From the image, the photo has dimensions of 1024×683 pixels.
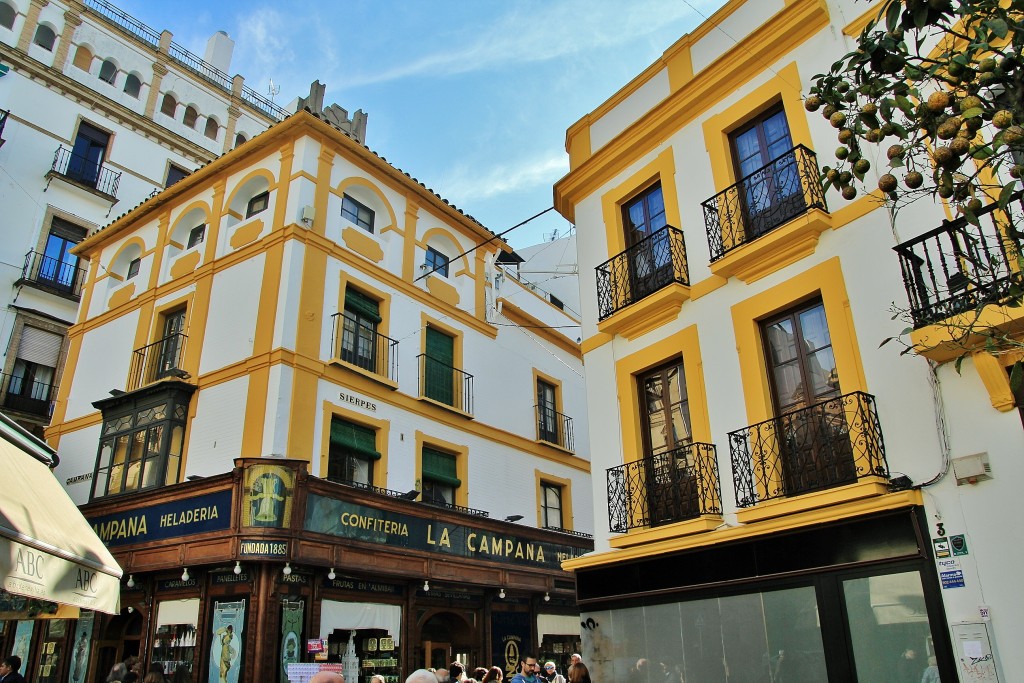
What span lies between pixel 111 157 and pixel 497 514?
1642cm

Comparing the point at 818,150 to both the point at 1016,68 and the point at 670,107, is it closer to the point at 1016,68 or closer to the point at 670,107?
the point at 670,107

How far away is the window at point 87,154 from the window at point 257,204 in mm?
8601

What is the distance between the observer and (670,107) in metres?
11.7

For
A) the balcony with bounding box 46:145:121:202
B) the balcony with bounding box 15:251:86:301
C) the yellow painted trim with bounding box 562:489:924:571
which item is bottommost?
the yellow painted trim with bounding box 562:489:924:571

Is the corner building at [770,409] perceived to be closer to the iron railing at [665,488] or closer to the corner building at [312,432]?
the iron railing at [665,488]

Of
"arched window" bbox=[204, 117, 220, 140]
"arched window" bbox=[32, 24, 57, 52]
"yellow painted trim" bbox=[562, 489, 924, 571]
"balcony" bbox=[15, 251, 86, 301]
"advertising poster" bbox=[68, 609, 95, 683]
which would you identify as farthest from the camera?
"arched window" bbox=[204, 117, 220, 140]

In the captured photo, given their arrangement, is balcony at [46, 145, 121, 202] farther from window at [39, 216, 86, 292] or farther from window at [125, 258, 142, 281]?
window at [125, 258, 142, 281]

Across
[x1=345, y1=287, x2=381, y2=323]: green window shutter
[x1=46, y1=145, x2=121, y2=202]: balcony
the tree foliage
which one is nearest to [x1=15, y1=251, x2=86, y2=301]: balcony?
[x1=46, y1=145, x2=121, y2=202]: balcony

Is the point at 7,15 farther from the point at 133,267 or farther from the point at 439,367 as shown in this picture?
the point at 439,367

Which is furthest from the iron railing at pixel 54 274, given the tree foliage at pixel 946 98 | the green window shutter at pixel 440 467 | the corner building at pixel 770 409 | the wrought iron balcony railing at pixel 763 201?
the tree foliage at pixel 946 98

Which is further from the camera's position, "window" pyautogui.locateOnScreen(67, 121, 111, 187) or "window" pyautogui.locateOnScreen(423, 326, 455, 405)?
"window" pyautogui.locateOnScreen(67, 121, 111, 187)

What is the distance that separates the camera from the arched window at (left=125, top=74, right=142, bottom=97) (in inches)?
986

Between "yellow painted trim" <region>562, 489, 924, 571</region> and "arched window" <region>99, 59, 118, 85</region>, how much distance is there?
22582 millimetres

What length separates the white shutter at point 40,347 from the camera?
20.2 metres
